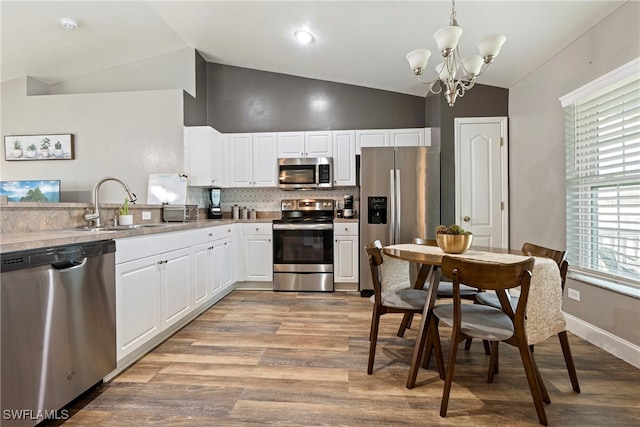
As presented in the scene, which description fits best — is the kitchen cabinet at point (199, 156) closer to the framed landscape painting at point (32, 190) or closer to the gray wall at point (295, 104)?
the gray wall at point (295, 104)

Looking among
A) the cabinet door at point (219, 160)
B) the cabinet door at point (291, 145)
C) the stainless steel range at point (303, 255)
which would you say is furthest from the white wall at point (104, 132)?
the stainless steel range at point (303, 255)

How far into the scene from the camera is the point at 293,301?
3703 millimetres

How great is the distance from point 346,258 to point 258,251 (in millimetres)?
1161

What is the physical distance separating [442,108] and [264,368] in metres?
3.49

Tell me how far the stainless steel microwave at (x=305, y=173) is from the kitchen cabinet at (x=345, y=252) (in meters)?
0.66

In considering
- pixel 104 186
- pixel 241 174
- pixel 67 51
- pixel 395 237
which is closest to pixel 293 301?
pixel 395 237

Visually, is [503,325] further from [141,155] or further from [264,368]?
[141,155]

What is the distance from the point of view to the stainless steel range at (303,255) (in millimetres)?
4055

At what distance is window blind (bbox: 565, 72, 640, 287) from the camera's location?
7.15ft

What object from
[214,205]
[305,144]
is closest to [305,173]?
[305,144]

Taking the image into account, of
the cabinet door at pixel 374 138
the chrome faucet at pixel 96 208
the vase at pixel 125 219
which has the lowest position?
the vase at pixel 125 219

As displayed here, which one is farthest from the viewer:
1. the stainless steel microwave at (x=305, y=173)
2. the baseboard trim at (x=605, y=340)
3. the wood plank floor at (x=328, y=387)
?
the stainless steel microwave at (x=305, y=173)

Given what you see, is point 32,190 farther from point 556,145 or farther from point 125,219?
point 556,145

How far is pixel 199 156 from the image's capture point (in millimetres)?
4035
